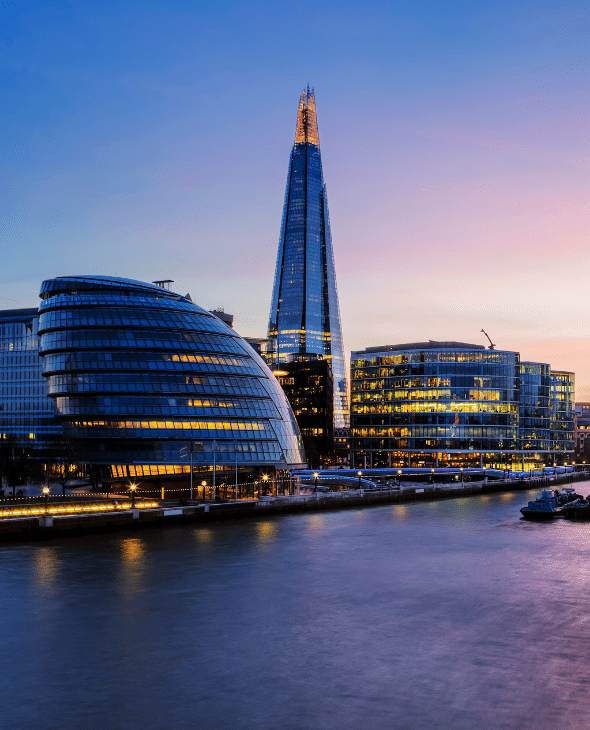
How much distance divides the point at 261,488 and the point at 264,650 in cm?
7426

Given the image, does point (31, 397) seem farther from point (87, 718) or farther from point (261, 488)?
point (87, 718)

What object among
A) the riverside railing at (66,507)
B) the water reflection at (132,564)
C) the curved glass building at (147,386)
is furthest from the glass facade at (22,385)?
the water reflection at (132,564)

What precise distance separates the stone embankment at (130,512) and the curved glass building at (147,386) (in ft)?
25.8

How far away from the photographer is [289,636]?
39.7m

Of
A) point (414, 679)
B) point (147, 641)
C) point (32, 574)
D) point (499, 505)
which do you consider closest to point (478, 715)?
point (414, 679)

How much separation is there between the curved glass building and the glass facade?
788 cm

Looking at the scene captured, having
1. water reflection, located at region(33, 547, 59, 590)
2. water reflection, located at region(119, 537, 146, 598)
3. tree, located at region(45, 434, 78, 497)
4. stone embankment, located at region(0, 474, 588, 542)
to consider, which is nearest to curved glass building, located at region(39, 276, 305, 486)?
tree, located at region(45, 434, 78, 497)

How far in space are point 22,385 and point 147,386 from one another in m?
28.6

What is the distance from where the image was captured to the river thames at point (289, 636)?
2920 centimetres

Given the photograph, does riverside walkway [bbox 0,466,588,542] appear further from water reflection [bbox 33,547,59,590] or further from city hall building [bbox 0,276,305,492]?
city hall building [bbox 0,276,305,492]

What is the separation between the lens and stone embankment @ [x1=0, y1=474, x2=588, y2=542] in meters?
70.2

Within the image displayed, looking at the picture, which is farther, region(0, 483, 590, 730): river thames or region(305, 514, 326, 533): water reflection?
region(305, 514, 326, 533): water reflection

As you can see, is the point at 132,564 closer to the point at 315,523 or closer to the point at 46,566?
the point at 46,566

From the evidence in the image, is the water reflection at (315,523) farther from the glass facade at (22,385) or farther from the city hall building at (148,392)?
the glass facade at (22,385)
